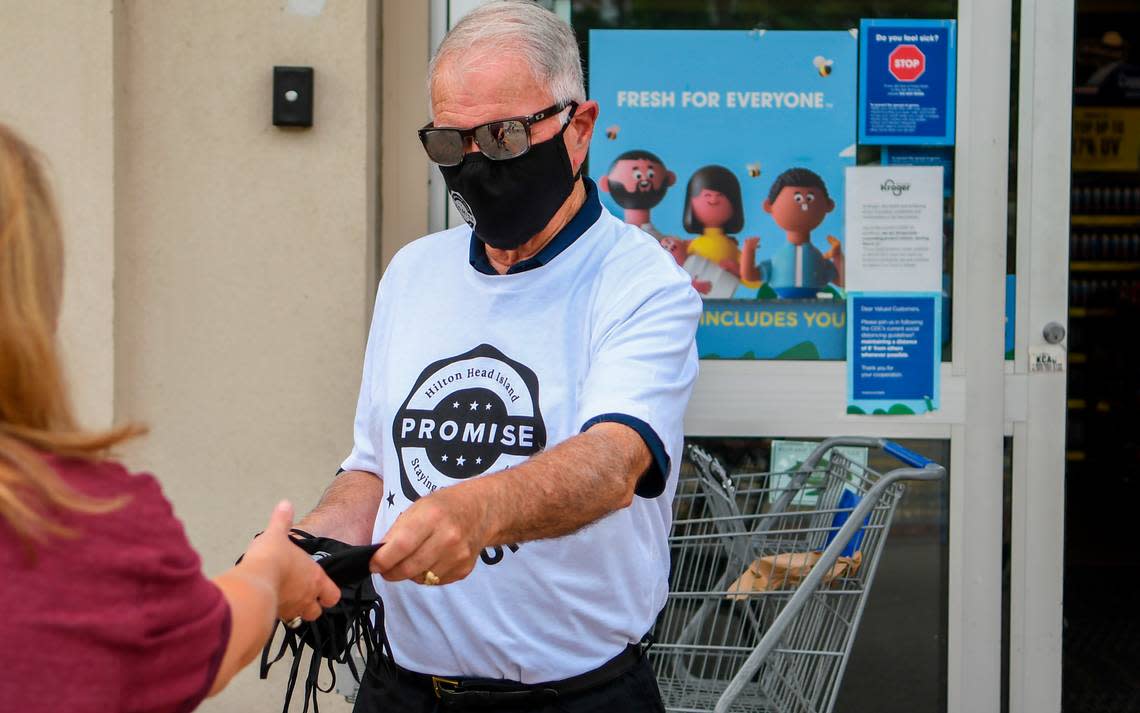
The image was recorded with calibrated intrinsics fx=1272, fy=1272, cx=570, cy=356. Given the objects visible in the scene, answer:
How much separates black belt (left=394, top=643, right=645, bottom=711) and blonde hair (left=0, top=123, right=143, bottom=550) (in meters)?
0.96

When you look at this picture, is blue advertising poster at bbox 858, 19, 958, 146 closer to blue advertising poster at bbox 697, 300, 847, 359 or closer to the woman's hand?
blue advertising poster at bbox 697, 300, 847, 359

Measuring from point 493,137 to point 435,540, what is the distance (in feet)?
2.85

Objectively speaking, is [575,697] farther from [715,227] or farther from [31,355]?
[715,227]

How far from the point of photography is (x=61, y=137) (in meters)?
3.56

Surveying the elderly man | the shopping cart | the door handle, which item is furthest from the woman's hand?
the door handle

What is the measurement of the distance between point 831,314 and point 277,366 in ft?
5.40

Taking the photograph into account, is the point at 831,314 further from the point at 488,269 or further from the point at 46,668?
the point at 46,668

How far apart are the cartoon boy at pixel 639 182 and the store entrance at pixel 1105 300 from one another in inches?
208

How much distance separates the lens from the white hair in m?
2.17

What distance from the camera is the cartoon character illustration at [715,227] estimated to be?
3.83m

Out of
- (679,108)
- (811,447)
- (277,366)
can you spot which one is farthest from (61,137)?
(811,447)

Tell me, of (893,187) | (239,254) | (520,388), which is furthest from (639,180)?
(520,388)

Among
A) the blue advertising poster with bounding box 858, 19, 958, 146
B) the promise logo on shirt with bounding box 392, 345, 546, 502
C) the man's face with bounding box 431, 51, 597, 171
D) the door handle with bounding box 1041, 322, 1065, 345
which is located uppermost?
the blue advertising poster with bounding box 858, 19, 958, 146

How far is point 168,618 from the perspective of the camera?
1.23m
